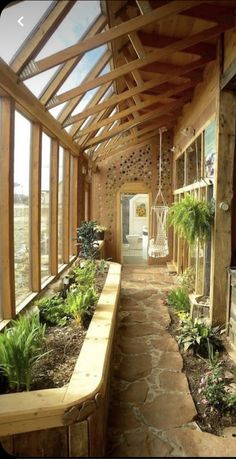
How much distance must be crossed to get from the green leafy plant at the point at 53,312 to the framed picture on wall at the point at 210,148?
2355mm

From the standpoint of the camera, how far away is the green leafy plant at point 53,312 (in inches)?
111

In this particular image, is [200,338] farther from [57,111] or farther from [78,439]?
[57,111]

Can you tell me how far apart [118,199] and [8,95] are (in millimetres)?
6015

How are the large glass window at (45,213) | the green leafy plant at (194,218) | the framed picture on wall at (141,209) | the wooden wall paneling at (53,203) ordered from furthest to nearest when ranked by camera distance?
1. the framed picture on wall at (141,209)
2. the wooden wall paneling at (53,203)
3. the large glass window at (45,213)
4. the green leafy plant at (194,218)

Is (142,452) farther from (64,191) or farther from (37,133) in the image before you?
(64,191)

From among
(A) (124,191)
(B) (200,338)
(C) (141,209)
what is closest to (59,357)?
(B) (200,338)

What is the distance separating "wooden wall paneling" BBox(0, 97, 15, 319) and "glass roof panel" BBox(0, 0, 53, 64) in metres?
0.40

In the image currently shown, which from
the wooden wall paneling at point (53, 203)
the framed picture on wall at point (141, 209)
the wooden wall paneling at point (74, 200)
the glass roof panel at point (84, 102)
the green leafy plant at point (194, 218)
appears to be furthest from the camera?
the framed picture on wall at point (141, 209)

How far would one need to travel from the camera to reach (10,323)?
8.02 feet

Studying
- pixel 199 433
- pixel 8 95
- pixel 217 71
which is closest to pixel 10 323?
pixel 199 433

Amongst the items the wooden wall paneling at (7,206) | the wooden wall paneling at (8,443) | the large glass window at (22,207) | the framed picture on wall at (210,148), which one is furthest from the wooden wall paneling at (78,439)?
the framed picture on wall at (210,148)

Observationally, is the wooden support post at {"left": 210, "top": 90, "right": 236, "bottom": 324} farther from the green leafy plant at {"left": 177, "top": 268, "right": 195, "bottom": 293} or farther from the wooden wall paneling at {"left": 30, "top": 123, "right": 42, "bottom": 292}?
the wooden wall paneling at {"left": 30, "top": 123, "right": 42, "bottom": 292}

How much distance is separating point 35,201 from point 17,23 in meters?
1.88

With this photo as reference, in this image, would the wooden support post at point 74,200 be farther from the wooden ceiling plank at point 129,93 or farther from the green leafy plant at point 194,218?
the green leafy plant at point 194,218
